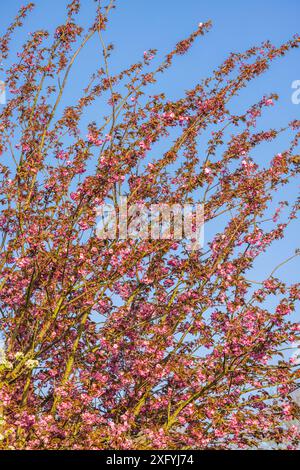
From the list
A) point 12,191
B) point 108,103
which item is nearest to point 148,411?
point 12,191

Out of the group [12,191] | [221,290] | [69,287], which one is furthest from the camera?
[12,191]

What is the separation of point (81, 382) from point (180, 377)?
5.29ft

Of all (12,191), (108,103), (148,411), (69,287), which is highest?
(108,103)

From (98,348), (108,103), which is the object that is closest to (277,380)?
(98,348)

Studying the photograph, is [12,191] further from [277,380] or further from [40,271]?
[277,380]

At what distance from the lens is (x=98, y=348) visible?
443 inches

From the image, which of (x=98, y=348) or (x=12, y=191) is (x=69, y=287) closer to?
(x=98, y=348)

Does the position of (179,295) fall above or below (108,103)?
below
